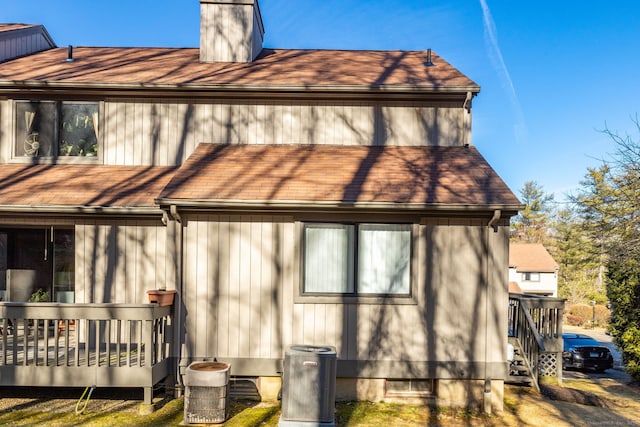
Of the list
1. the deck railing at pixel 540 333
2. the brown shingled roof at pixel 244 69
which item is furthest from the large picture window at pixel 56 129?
the deck railing at pixel 540 333

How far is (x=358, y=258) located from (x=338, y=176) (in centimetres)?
145

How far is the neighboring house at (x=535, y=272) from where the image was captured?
4034cm

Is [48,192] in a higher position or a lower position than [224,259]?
higher

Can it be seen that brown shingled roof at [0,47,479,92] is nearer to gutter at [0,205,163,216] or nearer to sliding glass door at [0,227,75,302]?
gutter at [0,205,163,216]

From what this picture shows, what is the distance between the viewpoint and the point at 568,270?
43.6 metres

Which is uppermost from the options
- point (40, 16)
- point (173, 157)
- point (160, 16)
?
point (160, 16)

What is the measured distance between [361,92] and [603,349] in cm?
1396

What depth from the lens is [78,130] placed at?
889cm

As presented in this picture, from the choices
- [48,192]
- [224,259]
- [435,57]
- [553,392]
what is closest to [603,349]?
[553,392]

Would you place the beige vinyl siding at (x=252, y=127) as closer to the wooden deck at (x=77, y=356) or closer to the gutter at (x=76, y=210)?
the gutter at (x=76, y=210)

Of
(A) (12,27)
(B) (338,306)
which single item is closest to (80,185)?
(B) (338,306)

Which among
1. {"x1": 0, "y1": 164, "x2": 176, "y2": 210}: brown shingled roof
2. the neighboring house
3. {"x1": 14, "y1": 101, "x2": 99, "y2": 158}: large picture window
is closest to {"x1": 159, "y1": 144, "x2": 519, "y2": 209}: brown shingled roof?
{"x1": 0, "y1": 164, "x2": 176, "y2": 210}: brown shingled roof

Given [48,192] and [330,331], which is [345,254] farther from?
[48,192]

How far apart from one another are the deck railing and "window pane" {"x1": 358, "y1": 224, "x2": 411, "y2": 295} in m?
2.89
